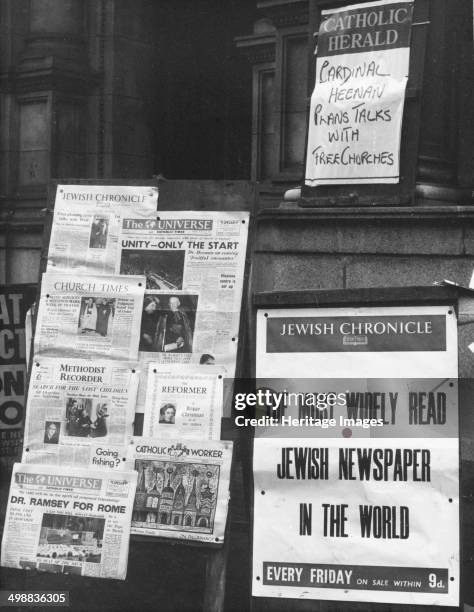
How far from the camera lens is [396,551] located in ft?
12.8

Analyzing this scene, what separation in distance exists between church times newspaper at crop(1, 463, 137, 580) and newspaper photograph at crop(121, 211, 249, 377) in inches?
22.6

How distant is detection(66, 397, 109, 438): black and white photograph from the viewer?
4406 millimetres

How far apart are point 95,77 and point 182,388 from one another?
22.1 feet

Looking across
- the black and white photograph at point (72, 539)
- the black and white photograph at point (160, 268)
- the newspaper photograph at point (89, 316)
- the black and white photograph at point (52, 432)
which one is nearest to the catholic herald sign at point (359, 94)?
the black and white photograph at point (160, 268)

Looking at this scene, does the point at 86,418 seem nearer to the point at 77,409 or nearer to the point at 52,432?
the point at 77,409

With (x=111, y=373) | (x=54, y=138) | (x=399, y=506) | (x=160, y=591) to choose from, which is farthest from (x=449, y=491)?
(x=54, y=138)

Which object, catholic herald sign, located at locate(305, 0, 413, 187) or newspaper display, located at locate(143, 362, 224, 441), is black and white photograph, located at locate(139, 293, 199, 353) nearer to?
newspaper display, located at locate(143, 362, 224, 441)

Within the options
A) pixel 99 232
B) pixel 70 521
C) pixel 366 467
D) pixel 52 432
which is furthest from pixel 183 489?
pixel 99 232

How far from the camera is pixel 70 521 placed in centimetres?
436

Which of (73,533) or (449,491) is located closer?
(449,491)

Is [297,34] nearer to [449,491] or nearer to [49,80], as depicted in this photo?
[49,80]

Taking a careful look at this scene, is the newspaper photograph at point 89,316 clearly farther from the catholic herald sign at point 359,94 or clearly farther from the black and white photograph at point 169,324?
the catholic herald sign at point 359,94

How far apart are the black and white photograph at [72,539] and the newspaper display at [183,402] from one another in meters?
0.43

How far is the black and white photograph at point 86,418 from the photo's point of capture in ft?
14.5
